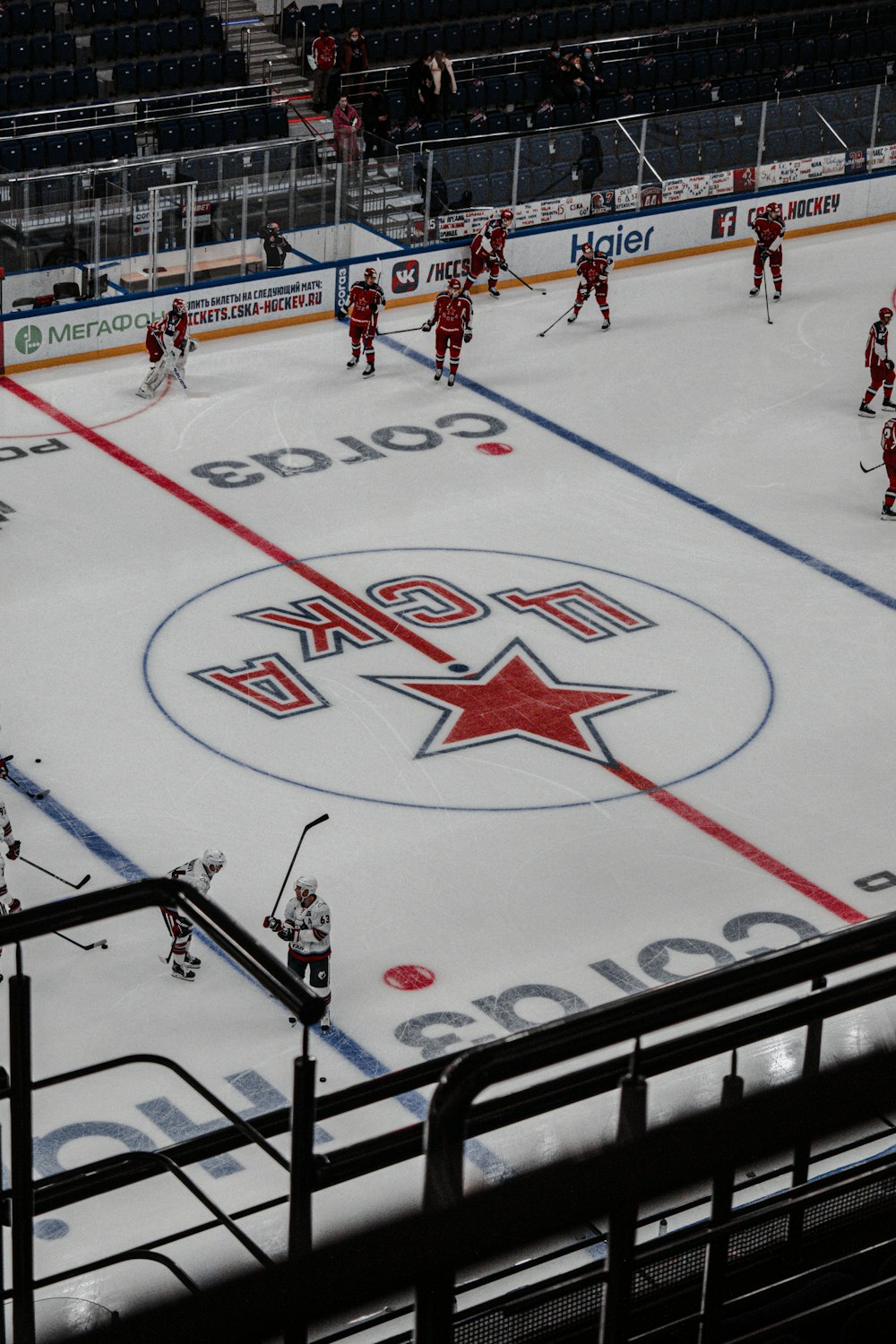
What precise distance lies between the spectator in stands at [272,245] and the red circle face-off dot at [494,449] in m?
4.21

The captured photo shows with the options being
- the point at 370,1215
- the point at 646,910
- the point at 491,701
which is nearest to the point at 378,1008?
the point at 646,910

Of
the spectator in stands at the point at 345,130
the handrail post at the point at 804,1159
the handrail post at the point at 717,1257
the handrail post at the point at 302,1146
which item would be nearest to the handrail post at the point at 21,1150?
the handrail post at the point at 302,1146

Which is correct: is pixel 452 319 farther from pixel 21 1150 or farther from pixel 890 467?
pixel 21 1150

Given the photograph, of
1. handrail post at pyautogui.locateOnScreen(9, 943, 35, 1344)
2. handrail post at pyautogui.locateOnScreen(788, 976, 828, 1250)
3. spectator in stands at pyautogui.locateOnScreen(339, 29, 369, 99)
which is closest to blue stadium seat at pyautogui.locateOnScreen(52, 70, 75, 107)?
spectator in stands at pyautogui.locateOnScreen(339, 29, 369, 99)

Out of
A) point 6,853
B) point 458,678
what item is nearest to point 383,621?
point 458,678

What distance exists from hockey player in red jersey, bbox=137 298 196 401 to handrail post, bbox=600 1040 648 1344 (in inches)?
691

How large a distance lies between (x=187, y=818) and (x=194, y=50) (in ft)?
53.0

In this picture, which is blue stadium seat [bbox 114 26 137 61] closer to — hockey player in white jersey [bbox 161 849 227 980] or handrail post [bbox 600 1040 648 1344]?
hockey player in white jersey [bbox 161 849 227 980]

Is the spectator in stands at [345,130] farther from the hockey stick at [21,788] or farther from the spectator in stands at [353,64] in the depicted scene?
the hockey stick at [21,788]

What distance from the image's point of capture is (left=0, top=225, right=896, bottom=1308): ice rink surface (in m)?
11.0

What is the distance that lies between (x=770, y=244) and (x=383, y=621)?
9702 millimetres

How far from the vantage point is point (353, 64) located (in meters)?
26.5

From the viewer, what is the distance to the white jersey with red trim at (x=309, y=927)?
1065 centimetres

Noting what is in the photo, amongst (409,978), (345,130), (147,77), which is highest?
(147,77)
